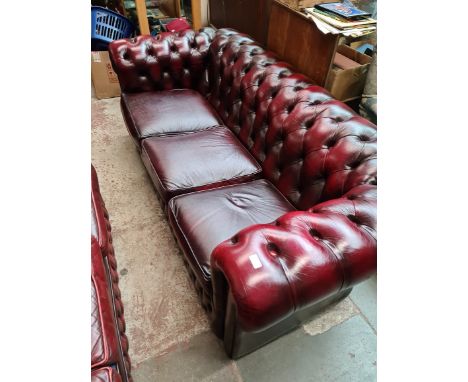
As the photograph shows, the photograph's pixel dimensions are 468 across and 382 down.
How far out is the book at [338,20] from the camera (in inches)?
56.2

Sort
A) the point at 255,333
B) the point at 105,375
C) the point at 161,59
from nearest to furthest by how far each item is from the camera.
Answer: the point at 105,375 < the point at 255,333 < the point at 161,59

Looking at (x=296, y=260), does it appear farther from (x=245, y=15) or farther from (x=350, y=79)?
(x=245, y=15)

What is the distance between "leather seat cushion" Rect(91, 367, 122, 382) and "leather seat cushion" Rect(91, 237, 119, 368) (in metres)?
0.03

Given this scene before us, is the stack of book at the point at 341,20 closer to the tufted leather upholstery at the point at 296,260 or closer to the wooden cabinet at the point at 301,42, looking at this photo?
the wooden cabinet at the point at 301,42

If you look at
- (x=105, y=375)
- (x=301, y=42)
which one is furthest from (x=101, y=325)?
(x=301, y=42)

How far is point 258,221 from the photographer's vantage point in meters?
1.30

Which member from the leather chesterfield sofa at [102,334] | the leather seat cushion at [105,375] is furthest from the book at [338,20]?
the leather seat cushion at [105,375]

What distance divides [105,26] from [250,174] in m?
2.10

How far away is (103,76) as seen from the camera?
2.73 metres

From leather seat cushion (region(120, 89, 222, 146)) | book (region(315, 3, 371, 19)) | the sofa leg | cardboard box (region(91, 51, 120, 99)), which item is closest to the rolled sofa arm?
the sofa leg

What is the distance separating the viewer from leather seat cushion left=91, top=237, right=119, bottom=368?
841 mm
